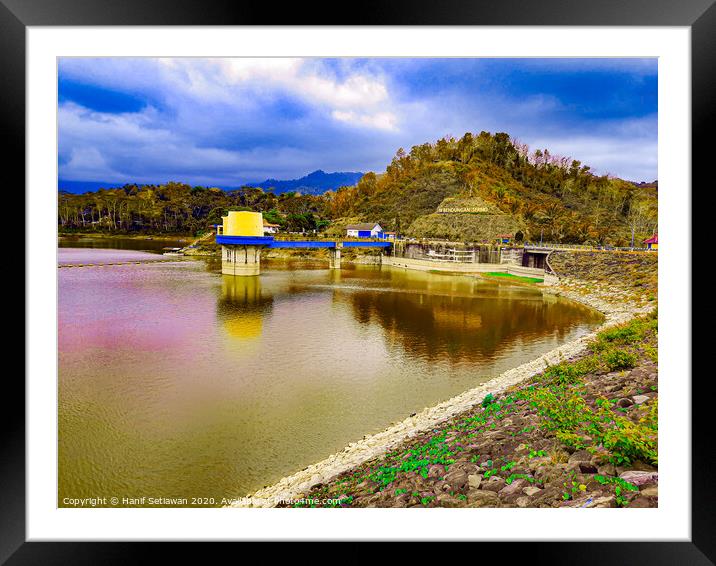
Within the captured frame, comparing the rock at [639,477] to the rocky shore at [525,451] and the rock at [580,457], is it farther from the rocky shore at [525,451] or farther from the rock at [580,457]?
the rock at [580,457]

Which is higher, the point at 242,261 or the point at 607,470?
the point at 242,261

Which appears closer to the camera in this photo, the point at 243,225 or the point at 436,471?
the point at 436,471

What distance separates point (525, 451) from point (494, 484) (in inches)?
22.5

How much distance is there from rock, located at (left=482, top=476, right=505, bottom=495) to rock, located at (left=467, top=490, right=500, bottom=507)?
0.24 ft

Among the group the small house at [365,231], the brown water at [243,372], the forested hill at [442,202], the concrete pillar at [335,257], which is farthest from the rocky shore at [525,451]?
the small house at [365,231]

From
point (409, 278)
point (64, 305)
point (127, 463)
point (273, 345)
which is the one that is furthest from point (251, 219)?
point (127, 463)

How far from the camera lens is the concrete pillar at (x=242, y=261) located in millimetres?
29438

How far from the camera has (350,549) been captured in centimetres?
345

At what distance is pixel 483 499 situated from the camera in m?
3.76

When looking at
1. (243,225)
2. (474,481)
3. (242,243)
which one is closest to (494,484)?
(474,481)

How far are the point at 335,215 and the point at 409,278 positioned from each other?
33174 millimetres

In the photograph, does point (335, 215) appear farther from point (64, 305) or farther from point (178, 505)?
point (178, 505)
